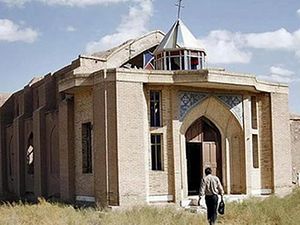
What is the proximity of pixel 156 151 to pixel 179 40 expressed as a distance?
623cm

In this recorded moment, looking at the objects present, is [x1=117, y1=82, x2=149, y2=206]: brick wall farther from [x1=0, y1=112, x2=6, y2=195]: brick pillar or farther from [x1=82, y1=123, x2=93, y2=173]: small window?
[x1=0, y1=112, x2=6, y2=195]: brick pillar

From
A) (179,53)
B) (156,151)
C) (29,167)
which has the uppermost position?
(179,53)

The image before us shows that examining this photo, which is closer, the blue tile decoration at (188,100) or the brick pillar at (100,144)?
the brick pillar at (100,144)

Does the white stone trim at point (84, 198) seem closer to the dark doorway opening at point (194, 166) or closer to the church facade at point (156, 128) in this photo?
the church facade at point (156, 128)

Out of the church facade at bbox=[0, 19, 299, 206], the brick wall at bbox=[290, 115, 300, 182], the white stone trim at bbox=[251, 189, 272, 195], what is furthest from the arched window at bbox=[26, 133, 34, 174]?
the brick wall at bbox=[290, 115, 300, 182]

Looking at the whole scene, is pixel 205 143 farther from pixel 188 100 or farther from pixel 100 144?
pixel 100 144

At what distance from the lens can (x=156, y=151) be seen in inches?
955

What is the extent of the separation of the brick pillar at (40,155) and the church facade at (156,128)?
0.06m

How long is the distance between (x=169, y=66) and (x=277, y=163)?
713 centimetres

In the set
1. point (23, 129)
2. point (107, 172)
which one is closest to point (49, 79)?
point (23, 129)

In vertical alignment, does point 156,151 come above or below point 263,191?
above

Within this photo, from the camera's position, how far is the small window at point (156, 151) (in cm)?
2414

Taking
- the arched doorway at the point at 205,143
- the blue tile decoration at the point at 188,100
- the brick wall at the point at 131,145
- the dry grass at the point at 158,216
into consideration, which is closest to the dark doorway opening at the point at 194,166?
the arched doorway at the point at 205,143

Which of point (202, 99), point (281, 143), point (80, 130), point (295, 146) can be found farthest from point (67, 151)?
point (295, 146)
